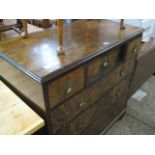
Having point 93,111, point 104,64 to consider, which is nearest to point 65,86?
point 104,64

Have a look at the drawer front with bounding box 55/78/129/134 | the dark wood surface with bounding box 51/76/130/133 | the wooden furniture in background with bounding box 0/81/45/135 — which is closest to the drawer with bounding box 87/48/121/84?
the dark wood surface with bounding box 51/76/130/133

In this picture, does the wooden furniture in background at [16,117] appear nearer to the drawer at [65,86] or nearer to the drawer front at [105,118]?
the drawer at [65,86]

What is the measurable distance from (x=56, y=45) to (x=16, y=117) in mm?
450

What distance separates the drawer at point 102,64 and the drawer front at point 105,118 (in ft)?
1.40

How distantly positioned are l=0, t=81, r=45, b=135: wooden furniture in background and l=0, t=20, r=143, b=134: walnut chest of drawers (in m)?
0.04

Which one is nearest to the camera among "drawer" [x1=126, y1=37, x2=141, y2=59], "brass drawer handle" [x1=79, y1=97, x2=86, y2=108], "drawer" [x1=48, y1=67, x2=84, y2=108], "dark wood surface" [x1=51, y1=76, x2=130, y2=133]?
"drawer" [x1=48, y1=67, x2=84, y2=108]

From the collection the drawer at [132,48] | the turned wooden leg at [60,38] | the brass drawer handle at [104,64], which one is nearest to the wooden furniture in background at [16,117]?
the turned wooden leg at [60,38]

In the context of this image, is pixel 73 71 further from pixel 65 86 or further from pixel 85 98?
pixel 85 98

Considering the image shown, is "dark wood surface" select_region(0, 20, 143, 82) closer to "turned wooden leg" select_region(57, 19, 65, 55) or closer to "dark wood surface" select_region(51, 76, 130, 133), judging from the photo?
"turned wooden leg" select_region(57, 19, 65, 55)

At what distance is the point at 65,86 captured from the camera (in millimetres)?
852

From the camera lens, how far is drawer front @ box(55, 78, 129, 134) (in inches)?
42.3

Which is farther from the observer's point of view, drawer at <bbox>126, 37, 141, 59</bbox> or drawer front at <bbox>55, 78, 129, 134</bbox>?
drawer at <bbox>126, 37, 141, 59</bbox>

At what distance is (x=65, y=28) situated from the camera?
1317 millimetres
